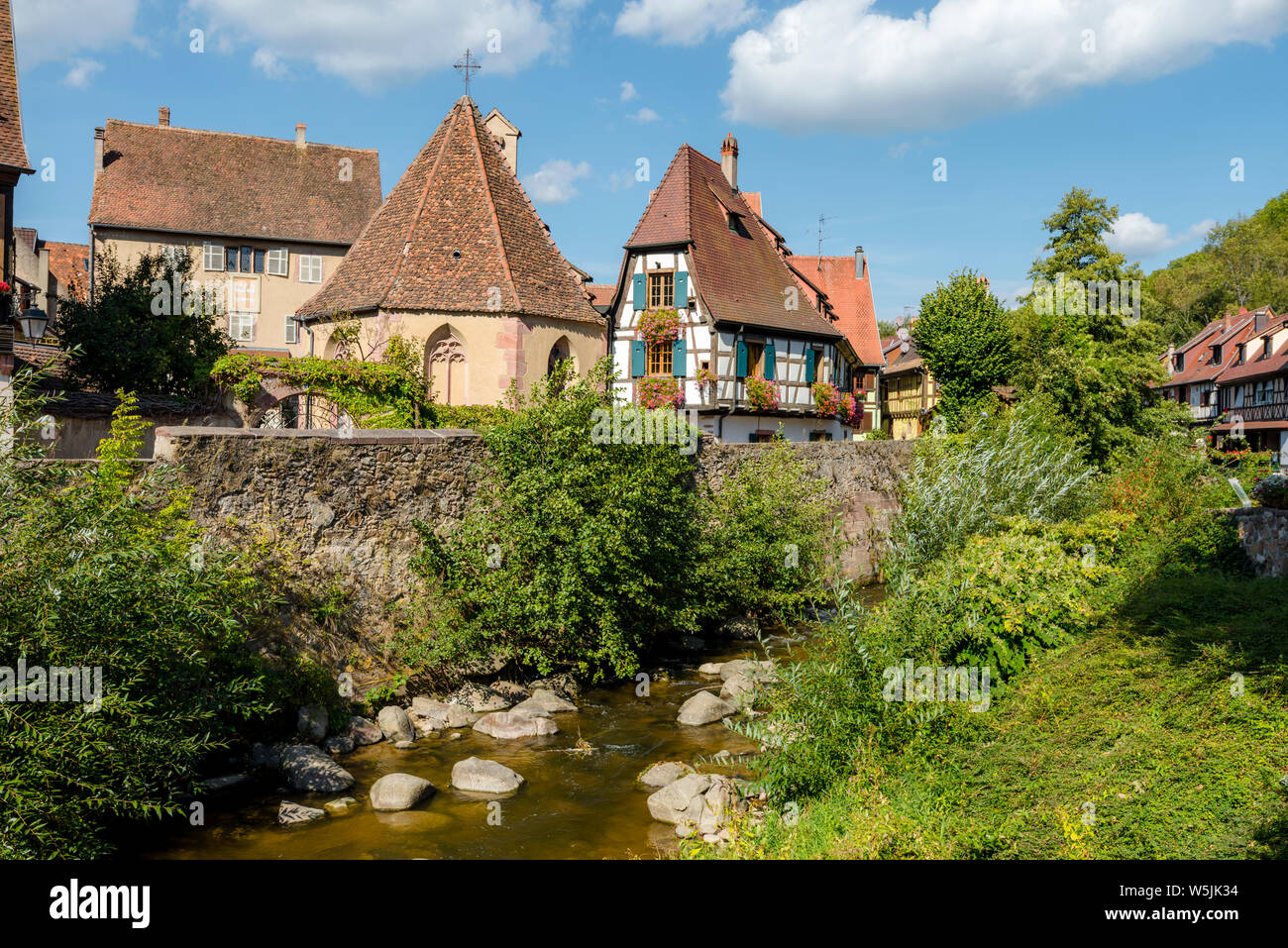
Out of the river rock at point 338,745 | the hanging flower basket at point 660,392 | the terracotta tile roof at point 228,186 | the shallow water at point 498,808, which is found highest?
the terracotta tile roof at point 228,186

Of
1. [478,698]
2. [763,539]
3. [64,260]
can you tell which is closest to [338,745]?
[478,698]

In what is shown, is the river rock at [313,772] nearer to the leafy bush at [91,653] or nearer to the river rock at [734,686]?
the leafy bush at [91,653]

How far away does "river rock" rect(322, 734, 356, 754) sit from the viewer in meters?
10.5

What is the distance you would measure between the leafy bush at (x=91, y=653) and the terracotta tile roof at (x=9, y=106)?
10142mm

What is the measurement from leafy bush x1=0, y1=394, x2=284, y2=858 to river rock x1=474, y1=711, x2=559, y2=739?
349cm

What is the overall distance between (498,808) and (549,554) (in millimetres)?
4149

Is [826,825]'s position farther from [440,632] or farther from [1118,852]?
[440,632]

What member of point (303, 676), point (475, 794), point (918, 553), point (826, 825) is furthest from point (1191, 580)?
point (303, 676)

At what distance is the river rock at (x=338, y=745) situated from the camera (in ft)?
34.4

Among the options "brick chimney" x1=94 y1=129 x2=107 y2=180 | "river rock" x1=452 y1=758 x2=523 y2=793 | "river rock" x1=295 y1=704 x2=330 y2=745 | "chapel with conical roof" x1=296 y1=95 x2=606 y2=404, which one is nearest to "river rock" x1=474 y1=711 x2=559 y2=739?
"river rock" x1=452 y1=758 x2=523 y2=793

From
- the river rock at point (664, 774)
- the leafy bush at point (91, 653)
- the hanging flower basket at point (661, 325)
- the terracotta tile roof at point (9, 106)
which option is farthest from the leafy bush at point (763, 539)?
the terracotta tile roof at point (9, 106)

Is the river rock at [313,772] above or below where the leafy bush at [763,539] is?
below

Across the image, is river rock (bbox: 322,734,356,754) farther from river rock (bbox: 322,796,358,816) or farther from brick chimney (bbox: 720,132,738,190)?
brick chimney (bbox: 720,132,738,190)

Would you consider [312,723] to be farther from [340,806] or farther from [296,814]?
[296,814]
